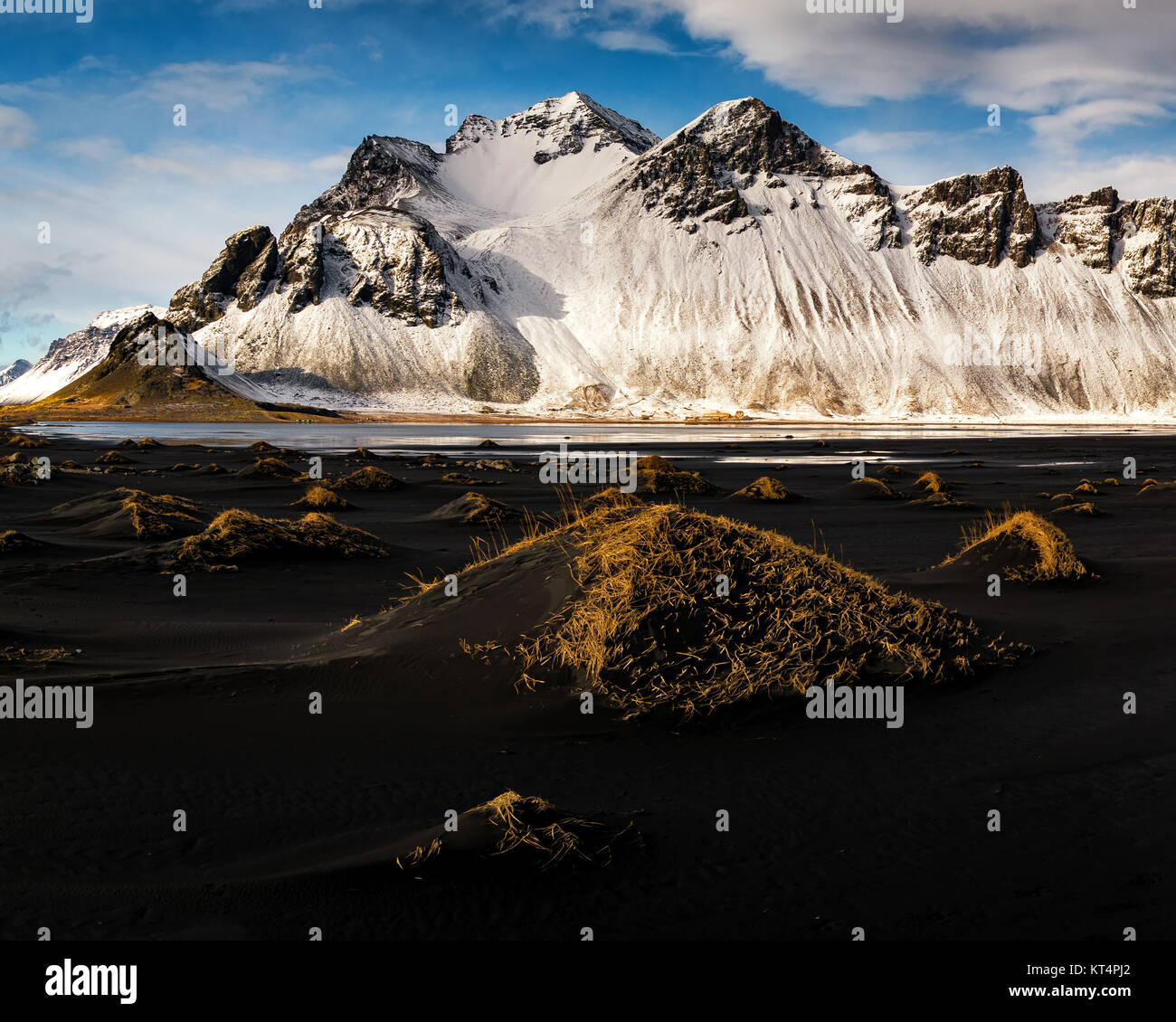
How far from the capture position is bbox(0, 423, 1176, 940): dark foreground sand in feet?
16.4

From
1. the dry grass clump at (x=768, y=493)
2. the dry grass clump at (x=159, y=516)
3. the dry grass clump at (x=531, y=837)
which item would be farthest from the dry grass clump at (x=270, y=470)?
the dry grass clump at (x=531, y=837)

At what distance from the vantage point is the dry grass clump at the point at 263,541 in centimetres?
1573

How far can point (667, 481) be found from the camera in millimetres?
31031

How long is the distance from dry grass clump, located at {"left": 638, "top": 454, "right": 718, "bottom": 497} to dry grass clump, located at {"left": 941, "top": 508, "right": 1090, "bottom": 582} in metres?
15.3

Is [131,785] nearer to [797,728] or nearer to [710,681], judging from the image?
[710,681]

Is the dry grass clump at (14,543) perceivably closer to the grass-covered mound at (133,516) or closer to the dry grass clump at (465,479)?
the grass-covered mound at (133,516)

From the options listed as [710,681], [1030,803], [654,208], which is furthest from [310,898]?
[654,208]

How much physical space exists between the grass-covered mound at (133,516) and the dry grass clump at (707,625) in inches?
522

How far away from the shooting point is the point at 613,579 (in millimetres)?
8625

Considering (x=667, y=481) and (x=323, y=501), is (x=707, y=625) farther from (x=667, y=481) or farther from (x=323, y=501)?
(x=667, y=481)

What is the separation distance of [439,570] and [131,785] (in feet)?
32.2

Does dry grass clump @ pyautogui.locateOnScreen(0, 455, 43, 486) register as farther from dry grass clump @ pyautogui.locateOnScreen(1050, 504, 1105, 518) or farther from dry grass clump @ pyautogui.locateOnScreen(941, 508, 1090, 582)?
dry grass clump @ pyautogui.locateOnScreen(1050, 504, 1105, 518)

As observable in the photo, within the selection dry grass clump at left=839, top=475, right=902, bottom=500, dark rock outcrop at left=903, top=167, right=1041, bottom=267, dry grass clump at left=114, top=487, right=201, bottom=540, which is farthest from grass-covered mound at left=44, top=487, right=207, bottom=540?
dark rock outcrop at left=903, top=167, right=1041, bottom=267

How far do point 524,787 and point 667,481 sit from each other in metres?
24.7
